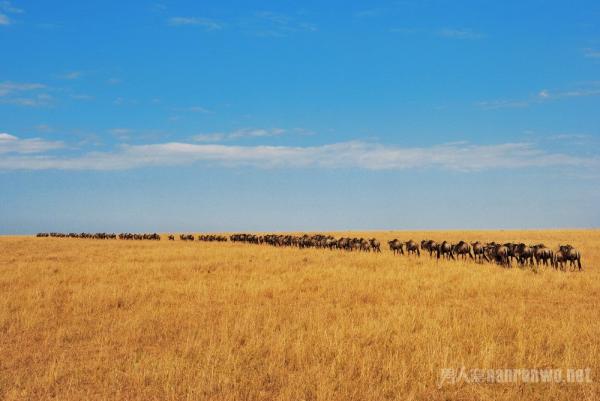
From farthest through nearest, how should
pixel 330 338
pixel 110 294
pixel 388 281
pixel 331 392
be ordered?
pixel 388 281
pixel 110 294
pixel 330 338
pixel 331 392

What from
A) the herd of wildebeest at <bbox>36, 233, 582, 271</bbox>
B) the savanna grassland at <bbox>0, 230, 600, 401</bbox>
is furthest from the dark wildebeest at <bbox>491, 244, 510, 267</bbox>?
the savanna grassland at <bbox>0, 230, 600, 401</bbox>

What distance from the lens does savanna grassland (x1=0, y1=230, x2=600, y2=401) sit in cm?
706

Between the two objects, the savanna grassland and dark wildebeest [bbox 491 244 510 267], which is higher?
dark wildebeest [bbox 491 244 510 267]

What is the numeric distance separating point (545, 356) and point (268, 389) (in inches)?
193

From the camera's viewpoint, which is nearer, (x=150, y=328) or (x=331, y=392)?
(x=331, y=392)

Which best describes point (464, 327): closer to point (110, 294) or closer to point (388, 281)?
point (388, 281)

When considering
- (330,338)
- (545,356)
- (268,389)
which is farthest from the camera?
(330,338)

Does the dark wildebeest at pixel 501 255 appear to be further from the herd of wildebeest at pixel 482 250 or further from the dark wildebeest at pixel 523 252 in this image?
the dark wildebeest at pixel 523 252

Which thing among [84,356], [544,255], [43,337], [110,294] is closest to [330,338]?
[84,356]

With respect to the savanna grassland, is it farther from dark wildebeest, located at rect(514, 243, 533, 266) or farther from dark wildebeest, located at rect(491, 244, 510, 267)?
dark wildebeest, located at rect(491, 244, 510, 267)

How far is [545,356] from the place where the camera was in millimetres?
8398

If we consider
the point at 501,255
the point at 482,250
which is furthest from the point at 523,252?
the point at 482,250

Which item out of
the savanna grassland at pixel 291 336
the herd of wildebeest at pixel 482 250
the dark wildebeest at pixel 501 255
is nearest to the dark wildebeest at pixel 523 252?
the herd of wildebeest at pixel 482 250

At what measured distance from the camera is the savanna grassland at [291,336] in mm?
7059
